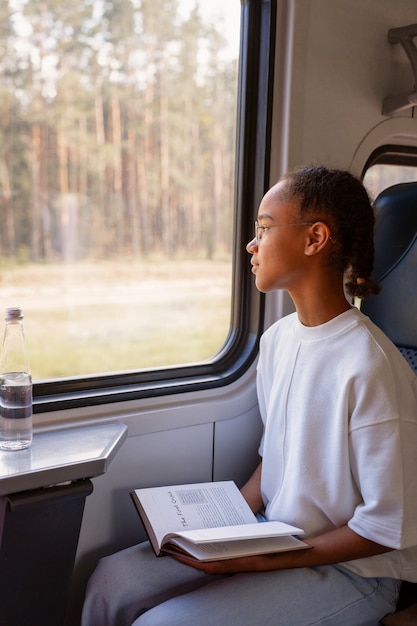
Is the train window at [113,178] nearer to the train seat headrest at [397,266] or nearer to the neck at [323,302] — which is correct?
the train seat headrest at [397,266]

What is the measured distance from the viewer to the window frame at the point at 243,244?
1746 millimetres

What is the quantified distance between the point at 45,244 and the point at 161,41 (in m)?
1.93

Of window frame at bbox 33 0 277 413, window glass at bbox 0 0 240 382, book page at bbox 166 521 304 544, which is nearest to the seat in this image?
window frame at bbox 33 0 277 413

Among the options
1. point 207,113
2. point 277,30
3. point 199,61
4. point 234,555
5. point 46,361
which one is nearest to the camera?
point 234,555

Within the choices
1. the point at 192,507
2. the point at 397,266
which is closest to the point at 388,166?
the point at 397,266

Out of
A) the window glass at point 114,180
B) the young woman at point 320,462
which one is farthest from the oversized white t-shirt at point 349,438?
the window glass at point 114,180

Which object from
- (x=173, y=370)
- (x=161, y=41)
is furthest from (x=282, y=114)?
(x=161, y=41)

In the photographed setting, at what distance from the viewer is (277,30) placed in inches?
71.8

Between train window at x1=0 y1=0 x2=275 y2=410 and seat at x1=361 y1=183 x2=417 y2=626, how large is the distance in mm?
2003

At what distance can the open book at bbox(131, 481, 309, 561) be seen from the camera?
3.97ft

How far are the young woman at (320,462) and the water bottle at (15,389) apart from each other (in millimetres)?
391

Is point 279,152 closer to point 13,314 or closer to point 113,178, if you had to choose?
point 13,314

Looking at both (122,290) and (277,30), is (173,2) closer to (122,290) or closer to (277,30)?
(122,290)

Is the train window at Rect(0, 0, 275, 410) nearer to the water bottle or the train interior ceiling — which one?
the train interior ceiling
